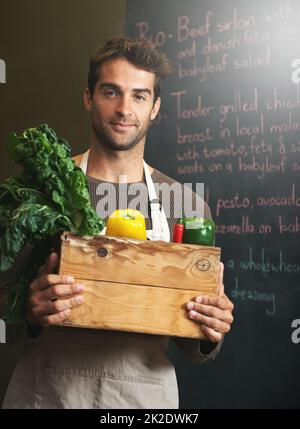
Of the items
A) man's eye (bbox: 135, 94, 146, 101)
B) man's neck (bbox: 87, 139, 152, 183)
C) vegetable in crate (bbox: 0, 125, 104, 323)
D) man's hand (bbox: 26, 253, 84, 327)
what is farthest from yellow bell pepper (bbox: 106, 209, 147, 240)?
man's eye (bbox: 135, 94, 146, 101)

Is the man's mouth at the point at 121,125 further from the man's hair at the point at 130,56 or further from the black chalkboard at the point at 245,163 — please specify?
the black chalkboard at the point at 245,163

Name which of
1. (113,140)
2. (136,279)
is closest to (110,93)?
(113,140)

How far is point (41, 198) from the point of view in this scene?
5.52 feet

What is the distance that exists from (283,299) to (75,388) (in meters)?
1.05

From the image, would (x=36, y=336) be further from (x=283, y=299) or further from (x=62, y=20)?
(x=62, y=20)

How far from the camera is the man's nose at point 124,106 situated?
2.29 metres

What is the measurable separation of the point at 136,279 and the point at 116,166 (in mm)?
738

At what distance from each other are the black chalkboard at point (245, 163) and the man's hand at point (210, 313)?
897 mm

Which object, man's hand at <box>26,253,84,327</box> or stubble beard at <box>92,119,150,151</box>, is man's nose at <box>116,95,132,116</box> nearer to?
stubble beard at <box>92,119,150,151</box>

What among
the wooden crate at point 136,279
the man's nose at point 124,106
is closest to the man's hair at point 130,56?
the man's nose at point 124,106

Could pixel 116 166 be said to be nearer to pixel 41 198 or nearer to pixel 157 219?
pixel 157 219

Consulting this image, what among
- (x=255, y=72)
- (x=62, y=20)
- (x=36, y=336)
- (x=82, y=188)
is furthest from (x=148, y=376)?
(x=62, y=20)

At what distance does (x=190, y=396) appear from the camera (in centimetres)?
274
